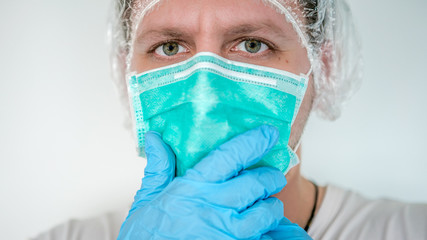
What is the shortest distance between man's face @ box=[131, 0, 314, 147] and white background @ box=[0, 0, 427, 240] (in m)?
1.08

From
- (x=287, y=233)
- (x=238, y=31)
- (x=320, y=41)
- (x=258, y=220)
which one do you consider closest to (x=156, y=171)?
(x=258, y=220)

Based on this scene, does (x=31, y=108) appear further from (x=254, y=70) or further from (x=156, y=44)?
(x=254, y=70)

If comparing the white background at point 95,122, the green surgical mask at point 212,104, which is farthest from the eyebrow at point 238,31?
the white background at point 95,122

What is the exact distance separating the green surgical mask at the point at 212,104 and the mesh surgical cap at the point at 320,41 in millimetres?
242

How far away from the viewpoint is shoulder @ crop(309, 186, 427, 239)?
1655mm

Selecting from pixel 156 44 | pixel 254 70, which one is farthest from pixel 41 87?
pixel 254 70

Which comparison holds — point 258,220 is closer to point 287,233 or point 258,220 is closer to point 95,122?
point 287,233

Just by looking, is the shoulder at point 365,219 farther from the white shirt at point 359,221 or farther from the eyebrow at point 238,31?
the eyebrow at point 238,31

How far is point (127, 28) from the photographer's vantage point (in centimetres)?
185

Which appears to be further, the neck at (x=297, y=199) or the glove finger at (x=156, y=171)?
the neck at (x=297, y=199)

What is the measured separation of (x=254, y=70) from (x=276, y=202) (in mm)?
514

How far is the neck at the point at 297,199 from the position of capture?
1.76 meters

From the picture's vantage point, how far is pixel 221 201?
118cm

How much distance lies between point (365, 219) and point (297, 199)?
323 millimetres
